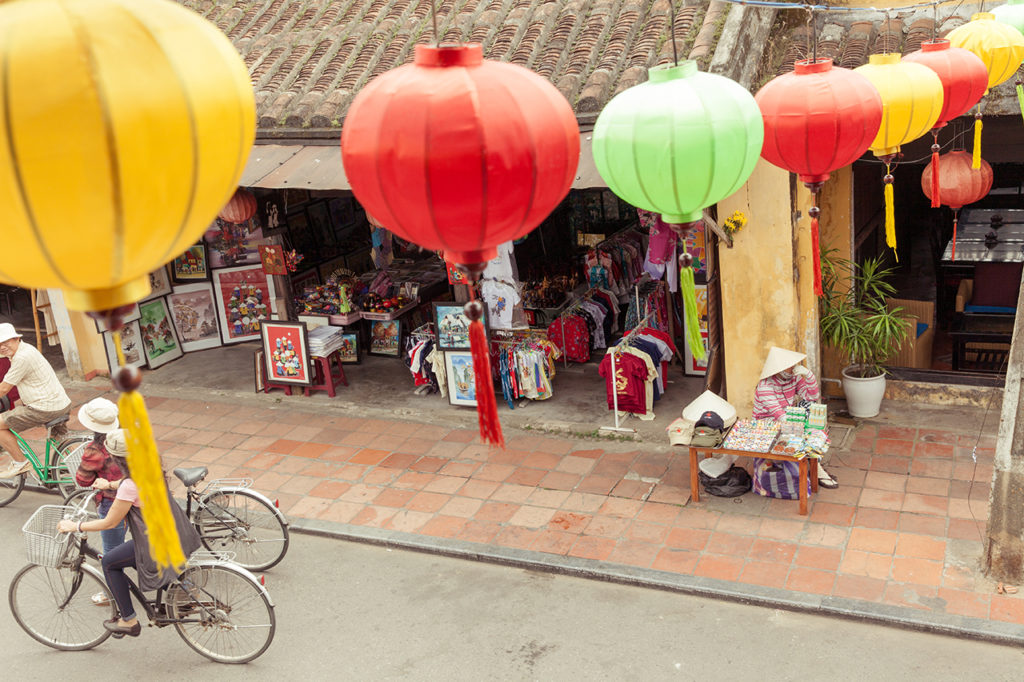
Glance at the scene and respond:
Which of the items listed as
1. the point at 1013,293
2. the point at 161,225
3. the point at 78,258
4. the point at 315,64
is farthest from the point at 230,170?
the point at 1013,293

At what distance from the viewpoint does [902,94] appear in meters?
5.76

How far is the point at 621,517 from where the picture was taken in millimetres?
8609

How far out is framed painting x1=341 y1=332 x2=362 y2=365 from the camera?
41.7ft

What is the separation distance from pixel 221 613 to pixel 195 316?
305 inches

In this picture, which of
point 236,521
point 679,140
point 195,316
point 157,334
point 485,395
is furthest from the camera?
point 195,316

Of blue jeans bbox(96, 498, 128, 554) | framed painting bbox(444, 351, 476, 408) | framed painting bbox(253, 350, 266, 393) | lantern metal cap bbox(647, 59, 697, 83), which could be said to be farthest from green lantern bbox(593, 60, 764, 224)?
framed painting bbox(253, 350, 266, 393)

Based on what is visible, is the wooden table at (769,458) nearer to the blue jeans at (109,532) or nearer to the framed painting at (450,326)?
the framed painting at (450,326)

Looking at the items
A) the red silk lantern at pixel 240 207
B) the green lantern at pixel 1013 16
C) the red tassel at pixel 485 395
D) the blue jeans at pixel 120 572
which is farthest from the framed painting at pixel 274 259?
the red tassel at pixel 485 395

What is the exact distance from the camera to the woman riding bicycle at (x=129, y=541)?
255 inches

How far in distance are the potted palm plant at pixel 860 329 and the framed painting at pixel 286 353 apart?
609 cm

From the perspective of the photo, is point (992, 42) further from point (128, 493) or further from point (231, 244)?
point (231, 244)

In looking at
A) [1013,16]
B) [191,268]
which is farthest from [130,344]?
[1013,16]

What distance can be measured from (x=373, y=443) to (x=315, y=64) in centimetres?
449

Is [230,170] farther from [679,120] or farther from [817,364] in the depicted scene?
[817,364]
